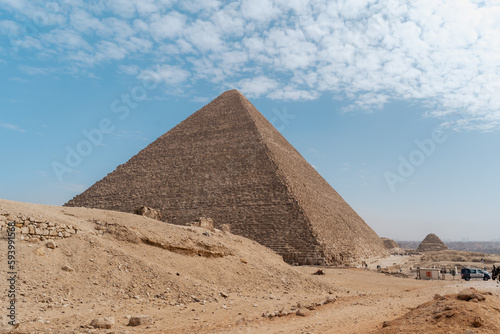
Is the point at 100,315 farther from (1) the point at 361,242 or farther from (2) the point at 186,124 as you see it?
(2) the point at 186,124

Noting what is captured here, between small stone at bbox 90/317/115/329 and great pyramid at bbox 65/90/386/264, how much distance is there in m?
23.1

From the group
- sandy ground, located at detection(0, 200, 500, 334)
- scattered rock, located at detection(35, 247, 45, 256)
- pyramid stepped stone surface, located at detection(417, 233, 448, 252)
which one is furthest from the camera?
pyramid stepped stone surface, located at detection(417, 233, 448, 252)

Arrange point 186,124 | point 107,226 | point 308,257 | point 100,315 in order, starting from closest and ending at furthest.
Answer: point 100,315
point 107,226
point 308,257
point 186,124

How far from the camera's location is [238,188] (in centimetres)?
3731

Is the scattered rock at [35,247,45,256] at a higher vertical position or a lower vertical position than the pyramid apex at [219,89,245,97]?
lower

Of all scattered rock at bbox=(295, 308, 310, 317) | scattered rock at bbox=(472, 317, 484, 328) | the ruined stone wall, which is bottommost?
scattered rock at bbox=(295, 308, 310, 317)

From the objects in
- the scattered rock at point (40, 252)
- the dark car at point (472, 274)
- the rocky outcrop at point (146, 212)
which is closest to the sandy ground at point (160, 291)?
the scattered rock at point (40, 252)

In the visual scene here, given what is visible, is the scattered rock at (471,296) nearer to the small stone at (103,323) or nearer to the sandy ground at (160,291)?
the sandy ground at (160,291)

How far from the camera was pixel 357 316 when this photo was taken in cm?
760

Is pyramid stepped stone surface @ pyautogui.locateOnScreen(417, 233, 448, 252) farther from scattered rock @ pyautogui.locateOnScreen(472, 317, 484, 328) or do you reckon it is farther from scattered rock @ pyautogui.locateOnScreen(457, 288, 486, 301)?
scattered rock @ pyautogui.locateOnScreen(472, 317, 484, 328)

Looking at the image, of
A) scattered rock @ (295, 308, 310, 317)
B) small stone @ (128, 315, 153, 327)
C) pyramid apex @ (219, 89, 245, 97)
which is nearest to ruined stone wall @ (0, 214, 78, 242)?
small stone @ (128, 315, 153, 327)

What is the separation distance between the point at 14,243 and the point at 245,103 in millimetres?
45338

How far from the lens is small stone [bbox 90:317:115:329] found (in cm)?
634

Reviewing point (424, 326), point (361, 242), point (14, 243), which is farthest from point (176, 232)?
point (361, 242)
